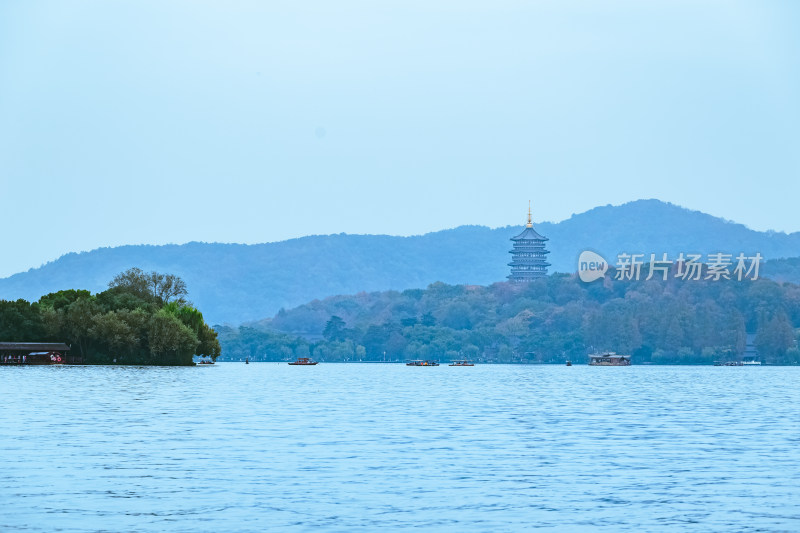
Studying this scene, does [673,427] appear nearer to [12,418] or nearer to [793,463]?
[793,463]

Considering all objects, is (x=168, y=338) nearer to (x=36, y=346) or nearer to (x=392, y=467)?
(x=36, y=346)

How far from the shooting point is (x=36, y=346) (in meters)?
141

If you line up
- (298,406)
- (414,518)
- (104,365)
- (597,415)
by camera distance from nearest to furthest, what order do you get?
(414,518)
(597,415)
(298,406)
(104,365)

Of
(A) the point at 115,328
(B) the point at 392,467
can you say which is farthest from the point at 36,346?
(B) the point at 392,467

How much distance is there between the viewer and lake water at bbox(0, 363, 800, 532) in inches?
1158

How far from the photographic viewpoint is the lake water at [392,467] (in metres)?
29.4

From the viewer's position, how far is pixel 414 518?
29.4 m

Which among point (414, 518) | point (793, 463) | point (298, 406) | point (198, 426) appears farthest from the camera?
point (298, 406)

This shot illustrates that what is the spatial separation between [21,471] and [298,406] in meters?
36.1

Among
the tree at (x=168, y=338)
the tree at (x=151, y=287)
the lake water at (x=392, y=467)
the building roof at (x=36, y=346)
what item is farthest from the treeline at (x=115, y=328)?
the lake water at (x=392, y=467)

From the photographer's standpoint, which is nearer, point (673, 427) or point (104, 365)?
point (673, 427)

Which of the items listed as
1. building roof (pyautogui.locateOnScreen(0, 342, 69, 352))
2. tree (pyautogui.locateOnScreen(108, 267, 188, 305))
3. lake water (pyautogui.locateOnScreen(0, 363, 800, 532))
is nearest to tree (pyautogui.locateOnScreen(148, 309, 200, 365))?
building roof (pyautogui.locateOnScreen(0, 342, 69, 352))

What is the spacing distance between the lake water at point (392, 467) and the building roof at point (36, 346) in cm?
7084

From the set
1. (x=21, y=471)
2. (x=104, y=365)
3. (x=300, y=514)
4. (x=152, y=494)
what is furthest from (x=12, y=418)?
(x=104, y=365)
